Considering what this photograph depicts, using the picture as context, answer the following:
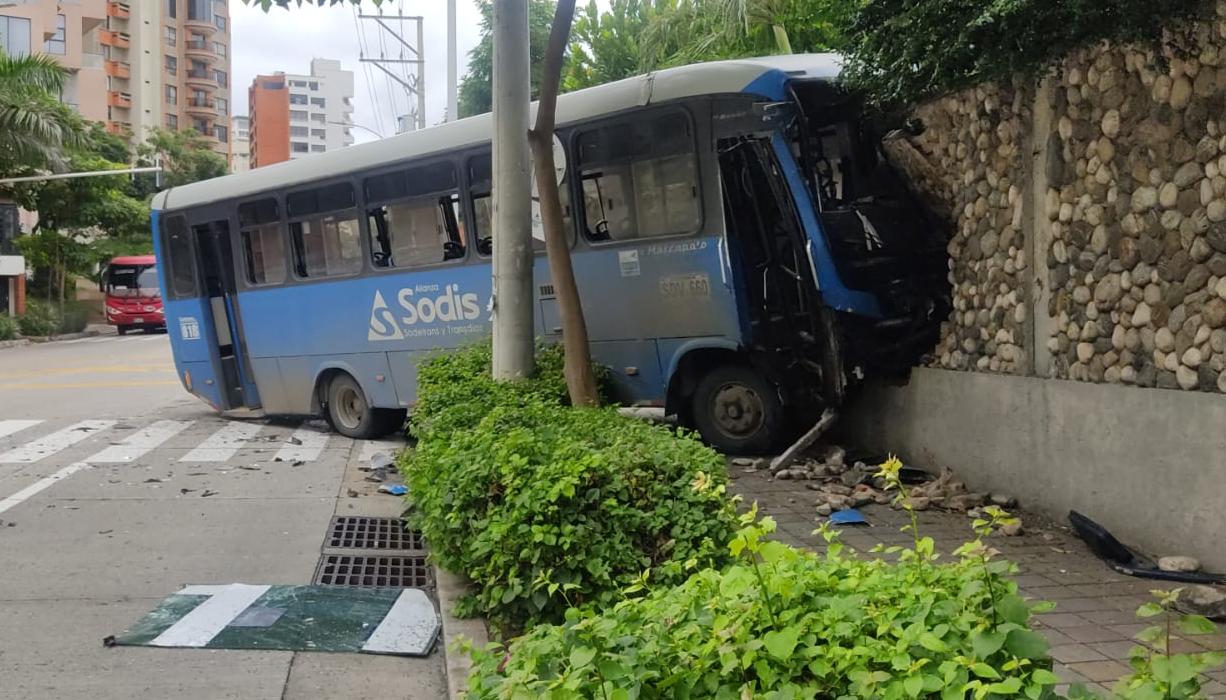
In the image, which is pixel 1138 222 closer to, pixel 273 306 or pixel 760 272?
pixel 760 272

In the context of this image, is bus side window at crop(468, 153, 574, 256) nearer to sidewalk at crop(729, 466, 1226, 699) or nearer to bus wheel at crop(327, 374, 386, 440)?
bus wheel at crop(327, 374, 386, 440)

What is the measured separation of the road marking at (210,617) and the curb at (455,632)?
1.06 metres

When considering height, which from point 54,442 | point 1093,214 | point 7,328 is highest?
point 1093,214

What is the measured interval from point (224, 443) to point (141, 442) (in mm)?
901

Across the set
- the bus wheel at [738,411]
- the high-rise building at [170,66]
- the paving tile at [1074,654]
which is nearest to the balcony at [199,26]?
the high-rise building at [170,66]

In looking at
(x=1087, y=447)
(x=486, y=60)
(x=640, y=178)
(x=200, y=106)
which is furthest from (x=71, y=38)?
(x=1087, y=447)

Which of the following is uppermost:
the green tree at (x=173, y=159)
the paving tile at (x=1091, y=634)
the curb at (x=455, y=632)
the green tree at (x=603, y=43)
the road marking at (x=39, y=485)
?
the green tree at (x=173, y=159)

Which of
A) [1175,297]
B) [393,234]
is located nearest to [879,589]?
[1175,297]

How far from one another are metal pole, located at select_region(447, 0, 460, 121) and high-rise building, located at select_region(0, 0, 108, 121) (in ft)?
120

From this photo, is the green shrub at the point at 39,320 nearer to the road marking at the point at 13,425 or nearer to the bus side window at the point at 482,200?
the road marking at the point at 13,425

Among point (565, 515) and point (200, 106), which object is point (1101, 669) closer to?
point (565, 515)

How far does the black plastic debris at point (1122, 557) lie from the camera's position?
564 cm

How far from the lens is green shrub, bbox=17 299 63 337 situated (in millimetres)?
A: 38062

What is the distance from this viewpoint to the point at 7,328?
119 ft
